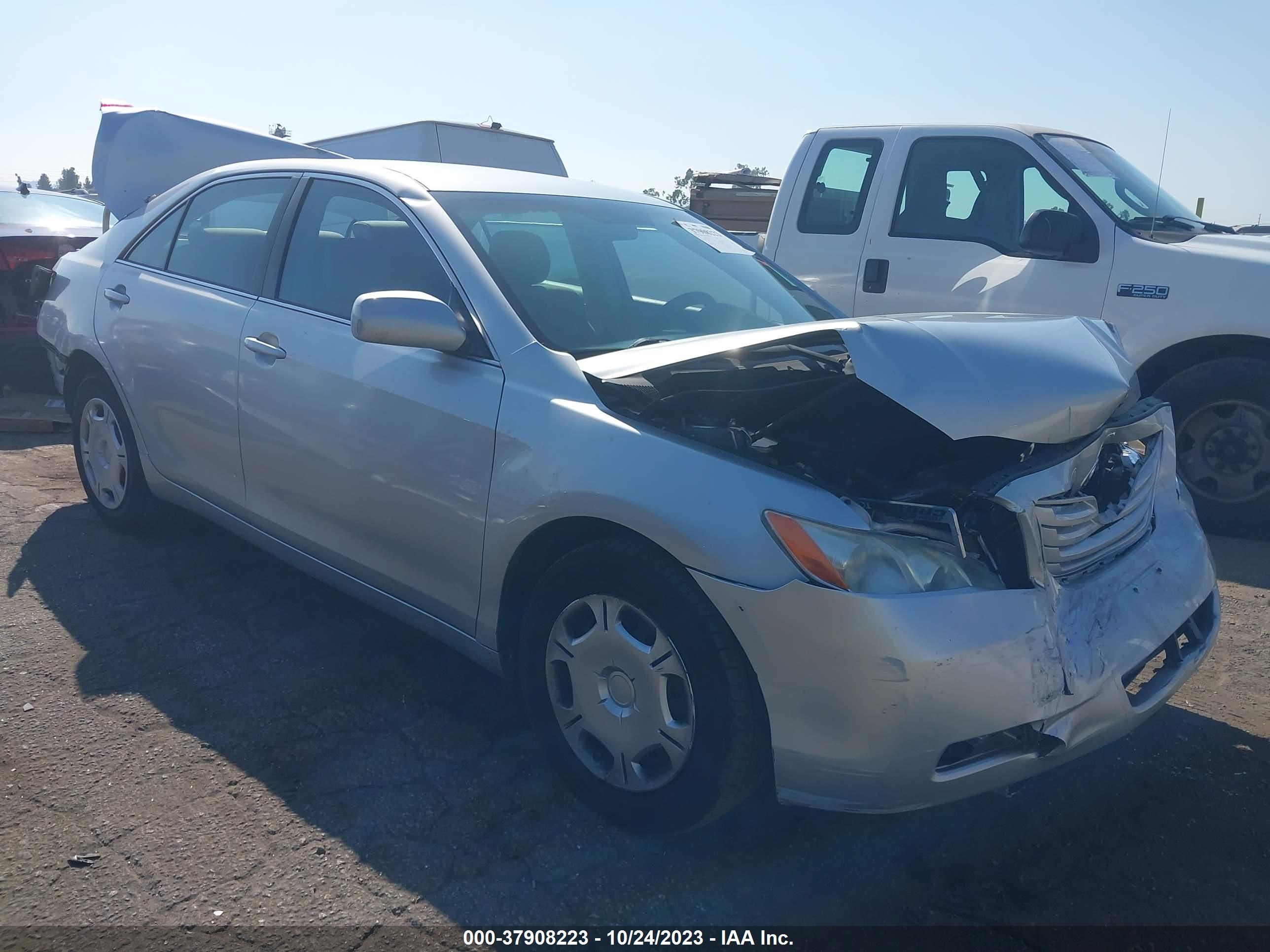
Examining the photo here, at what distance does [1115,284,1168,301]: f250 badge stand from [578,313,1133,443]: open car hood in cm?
273

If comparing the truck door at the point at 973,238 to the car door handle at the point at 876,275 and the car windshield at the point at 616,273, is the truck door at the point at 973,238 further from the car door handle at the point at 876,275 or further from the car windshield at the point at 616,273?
the car windshield at the point at 616,273

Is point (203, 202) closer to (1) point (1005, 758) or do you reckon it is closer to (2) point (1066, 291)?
(1) point (1005, 758)

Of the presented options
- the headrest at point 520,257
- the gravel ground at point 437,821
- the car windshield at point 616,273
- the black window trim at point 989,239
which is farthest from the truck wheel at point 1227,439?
the headrest at point 520,257

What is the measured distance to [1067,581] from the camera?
7.98ft

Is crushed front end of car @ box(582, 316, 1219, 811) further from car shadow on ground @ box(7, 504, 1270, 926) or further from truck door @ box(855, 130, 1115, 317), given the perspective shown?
truck door @ box(855, 130, 1115, 317)

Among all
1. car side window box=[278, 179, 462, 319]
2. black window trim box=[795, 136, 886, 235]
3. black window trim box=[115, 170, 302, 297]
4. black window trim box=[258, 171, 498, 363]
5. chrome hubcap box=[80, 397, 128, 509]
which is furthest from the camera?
black window trim box=[795, 136, 886, 235]

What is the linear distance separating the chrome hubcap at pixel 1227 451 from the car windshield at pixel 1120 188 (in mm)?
1073

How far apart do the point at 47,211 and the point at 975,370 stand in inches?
311

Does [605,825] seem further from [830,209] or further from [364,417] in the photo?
[830,209]

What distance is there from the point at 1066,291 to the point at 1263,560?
163 cm

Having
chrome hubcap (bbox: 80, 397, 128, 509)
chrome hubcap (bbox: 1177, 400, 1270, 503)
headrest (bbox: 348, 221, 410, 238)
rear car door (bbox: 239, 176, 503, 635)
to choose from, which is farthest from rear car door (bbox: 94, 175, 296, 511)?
chrome hubcap (bbox: 1177, 400, 1270, 503)

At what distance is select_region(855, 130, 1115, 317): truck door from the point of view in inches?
208

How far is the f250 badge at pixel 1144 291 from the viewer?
5070mm

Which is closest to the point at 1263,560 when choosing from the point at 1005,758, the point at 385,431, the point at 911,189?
the point at 911,189
